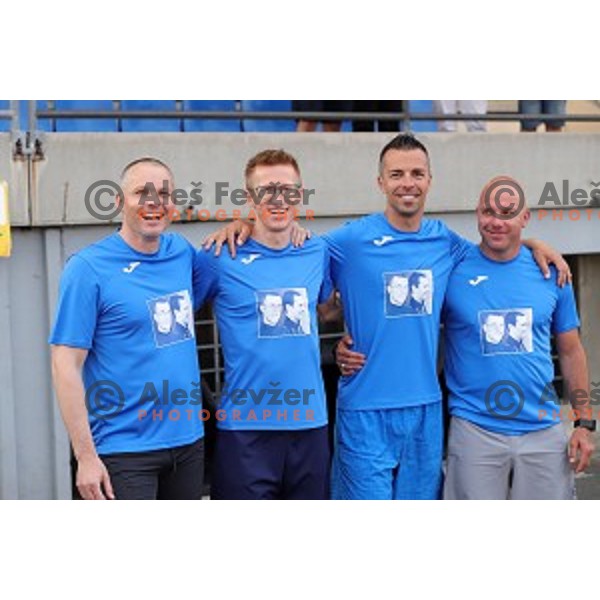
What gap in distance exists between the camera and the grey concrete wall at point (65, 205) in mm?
5906

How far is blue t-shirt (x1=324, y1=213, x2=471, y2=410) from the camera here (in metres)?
4.27

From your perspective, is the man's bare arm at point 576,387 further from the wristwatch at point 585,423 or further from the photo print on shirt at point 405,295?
the photo print on shirt at point 405,295

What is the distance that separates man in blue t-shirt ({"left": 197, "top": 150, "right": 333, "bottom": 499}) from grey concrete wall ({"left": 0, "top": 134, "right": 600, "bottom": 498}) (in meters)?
1.97

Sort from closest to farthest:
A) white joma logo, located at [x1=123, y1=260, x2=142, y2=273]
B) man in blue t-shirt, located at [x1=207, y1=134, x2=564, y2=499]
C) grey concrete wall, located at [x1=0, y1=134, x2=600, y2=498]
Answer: white joma logo, located at [x1=123, y1=260, x2=142, y2=273] < man in blue t-shirt, located at [x1=207, y1=134, x2=564, y2=499] < grey concrete wall, located at [x1=0, y1=134, x2=600, y2=498]

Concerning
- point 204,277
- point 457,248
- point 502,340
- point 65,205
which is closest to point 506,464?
point 502,340

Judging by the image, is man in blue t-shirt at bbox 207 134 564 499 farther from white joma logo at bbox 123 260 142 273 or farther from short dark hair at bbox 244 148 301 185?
white joma logo at bbox 123 260 142 273

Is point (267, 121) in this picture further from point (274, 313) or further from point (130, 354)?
point (130, 354)

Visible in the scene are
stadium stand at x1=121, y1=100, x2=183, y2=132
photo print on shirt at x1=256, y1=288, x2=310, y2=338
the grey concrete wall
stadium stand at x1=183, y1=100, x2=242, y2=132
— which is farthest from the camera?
stadium stand at x1=183, y1=100, x2=242, y2=132

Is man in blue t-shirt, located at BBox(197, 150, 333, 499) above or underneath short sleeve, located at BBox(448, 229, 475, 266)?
underneath

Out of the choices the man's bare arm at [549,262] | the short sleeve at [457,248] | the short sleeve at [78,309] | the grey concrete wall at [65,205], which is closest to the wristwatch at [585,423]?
the man's bare arm at [549,262]

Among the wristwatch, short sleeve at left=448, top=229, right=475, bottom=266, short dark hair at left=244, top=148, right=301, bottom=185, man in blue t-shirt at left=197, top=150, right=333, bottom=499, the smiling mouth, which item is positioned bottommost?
the wristwatch

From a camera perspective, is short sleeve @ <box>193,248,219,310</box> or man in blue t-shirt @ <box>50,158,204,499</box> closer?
man in blue t-shirt @ <box>50,158,204,499</box>

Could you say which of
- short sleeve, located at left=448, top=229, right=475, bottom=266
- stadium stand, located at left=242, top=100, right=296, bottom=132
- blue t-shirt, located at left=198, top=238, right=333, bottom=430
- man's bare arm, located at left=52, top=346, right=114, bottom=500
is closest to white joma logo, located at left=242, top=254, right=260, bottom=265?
blue t-shirt, located at left=198, top=238, right=333, bottom=430

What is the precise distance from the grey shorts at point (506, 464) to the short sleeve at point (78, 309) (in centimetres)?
155
